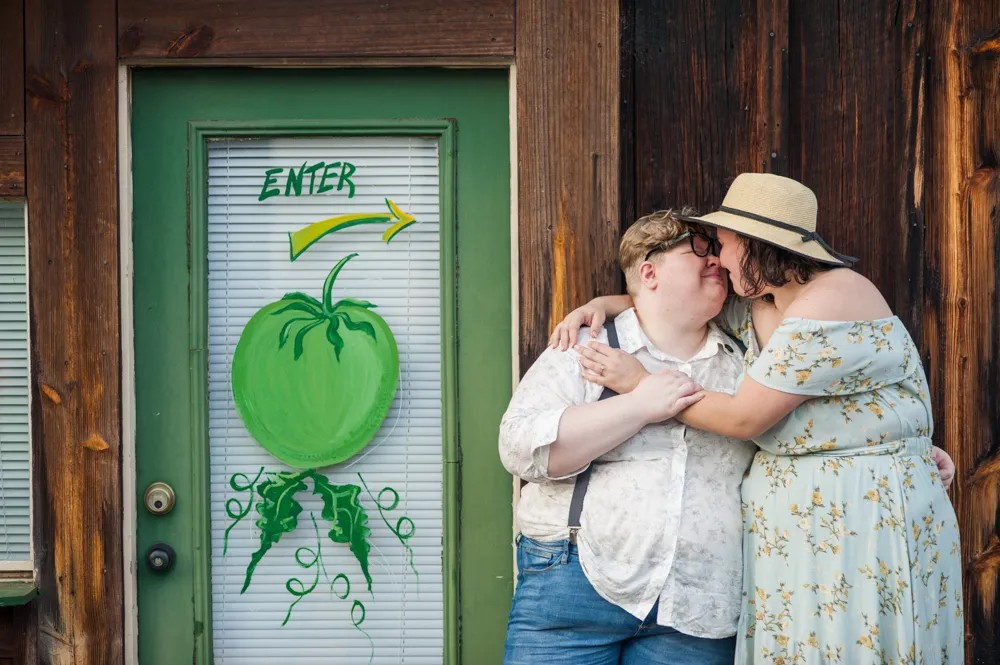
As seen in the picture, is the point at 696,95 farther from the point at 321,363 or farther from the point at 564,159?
the point at 321,363

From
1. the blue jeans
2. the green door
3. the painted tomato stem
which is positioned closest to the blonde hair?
the green door

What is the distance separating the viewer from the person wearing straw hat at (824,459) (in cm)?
182

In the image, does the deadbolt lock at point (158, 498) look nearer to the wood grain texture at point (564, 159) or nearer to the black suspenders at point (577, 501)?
the wood grain texture at point (564, 159)

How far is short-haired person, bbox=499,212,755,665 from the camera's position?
1860mm

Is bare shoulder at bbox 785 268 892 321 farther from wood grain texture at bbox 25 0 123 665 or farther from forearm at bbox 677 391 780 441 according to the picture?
wood grain texture at bbox 25 0 123 665

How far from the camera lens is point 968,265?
2.41 metres

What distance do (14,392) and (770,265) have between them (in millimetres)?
2158

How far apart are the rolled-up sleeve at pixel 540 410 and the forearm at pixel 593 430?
22mm

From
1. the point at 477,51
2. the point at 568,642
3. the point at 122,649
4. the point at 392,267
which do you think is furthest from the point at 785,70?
the point at 122,649

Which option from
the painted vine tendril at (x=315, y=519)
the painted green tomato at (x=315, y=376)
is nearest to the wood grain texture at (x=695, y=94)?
the painted green tomato at (x=315, y=376)

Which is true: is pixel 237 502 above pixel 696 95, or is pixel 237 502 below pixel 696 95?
below

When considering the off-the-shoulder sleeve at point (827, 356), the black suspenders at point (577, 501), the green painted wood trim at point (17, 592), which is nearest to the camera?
the off-the-shoulder sleeve at point (827, 356)

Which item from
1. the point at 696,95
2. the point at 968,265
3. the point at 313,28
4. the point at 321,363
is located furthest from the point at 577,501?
the point at 313,28

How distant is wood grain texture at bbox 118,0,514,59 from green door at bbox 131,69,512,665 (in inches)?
3.4
